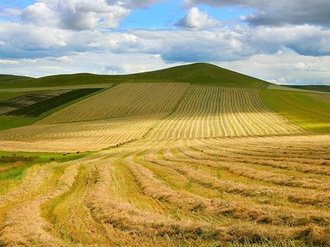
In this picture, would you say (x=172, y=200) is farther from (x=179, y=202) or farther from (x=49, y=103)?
(x=49, y=103)

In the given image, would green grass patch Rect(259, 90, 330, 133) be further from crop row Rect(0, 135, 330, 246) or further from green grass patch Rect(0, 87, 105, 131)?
green grass patch Rect(0, 87, 105, 131)

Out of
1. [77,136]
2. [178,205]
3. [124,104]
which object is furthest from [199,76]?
[178,205]

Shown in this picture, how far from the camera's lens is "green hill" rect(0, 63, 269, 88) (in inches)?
5492

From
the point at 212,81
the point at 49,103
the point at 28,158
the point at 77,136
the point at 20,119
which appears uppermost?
the point at 212,81

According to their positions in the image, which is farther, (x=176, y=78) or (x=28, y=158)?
(x=176, y=78)

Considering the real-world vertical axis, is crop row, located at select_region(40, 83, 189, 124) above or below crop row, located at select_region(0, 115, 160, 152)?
above

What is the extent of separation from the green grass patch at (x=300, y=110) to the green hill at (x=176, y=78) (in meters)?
30.1

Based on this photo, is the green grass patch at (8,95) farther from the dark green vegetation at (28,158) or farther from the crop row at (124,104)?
the dark green vegetation at (28,158)

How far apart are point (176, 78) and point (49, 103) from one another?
219 ft

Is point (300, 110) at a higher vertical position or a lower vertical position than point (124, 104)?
lower

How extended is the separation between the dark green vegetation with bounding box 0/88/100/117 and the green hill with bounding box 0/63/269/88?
2733cm

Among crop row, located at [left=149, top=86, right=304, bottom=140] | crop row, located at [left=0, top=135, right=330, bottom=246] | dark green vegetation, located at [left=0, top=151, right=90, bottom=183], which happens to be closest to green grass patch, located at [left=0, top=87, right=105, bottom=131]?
crop row, located at [left=149, top=86, right=304, bottom=140]

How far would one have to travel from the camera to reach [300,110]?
7675cm

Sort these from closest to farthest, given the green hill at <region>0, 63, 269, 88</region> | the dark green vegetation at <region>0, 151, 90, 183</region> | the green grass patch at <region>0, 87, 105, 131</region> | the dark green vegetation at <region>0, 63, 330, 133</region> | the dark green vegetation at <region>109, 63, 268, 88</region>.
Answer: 1. the dark green vegetation at <region>0, 151, 90, 183</region>
2. the dark green vegetation at <region>0, 63, 330, 133</region>
3. the green grass patch at <region>0, 87, 105, 131</region>
4. the green hill at <region>0, 63, 269, 88</region>
5. the dark green vegetation at <region>109, 63, 268, 88</region>
